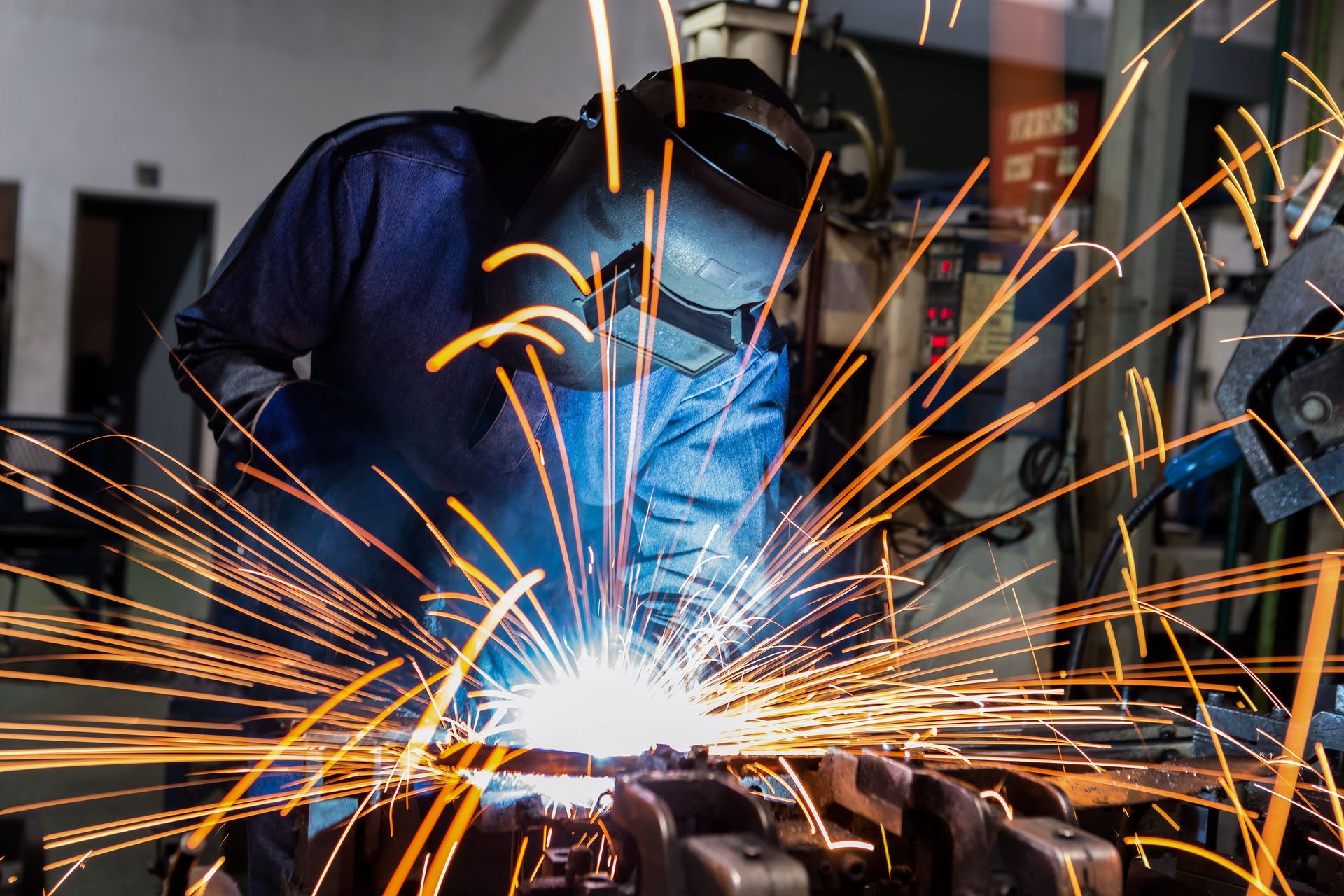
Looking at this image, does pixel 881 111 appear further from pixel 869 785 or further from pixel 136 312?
pixel 136 312

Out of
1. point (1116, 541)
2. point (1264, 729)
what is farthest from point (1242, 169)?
point (1264, 729)

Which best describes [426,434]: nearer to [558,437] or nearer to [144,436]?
[558,437]

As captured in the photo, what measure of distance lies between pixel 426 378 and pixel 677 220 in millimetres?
673

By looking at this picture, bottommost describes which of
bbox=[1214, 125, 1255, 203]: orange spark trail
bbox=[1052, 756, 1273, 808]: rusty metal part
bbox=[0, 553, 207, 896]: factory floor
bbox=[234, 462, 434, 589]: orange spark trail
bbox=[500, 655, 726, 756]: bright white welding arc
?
bbox=[0, 553, 207, 896]: factory floor

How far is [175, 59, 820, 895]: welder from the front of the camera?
5.24 feet

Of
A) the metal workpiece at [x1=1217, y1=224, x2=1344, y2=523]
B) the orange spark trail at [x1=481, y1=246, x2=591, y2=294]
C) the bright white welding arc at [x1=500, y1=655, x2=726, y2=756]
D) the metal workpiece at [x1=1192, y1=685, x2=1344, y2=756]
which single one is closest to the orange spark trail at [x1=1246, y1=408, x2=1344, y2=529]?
the metal workpiece at [x1=1217, y1=224, x2=1344, y2=523]

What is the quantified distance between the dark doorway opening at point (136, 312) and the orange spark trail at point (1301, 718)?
7023 millimetres

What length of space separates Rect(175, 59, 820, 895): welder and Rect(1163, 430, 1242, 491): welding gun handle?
108cm

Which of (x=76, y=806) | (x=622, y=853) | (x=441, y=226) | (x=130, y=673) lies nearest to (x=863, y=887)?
(x=622, y=853)

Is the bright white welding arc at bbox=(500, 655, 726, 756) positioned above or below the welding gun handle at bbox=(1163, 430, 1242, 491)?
below

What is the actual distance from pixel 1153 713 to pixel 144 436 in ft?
24.2

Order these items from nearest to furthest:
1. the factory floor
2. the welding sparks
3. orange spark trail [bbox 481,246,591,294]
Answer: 1. the welding sparks
2. orange spark trail [bbox 481,246,591,294]
3. the factory floor

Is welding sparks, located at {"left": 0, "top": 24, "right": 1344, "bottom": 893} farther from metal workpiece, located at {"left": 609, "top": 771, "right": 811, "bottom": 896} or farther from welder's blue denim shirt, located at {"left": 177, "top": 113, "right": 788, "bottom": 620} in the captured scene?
metal workpiece, located at {"left": 609, "top": 771, "right": 811, "bottom": 896}

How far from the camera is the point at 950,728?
170cm
